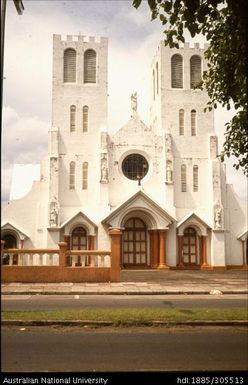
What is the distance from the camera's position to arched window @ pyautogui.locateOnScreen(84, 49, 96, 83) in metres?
36.1

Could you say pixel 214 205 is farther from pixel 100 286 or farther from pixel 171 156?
pixel 100 286

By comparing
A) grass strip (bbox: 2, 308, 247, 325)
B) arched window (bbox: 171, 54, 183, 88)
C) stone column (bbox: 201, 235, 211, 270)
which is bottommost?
grass strip (bbox: 2, 308, 247, 325)

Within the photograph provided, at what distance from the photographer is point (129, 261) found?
3353cm

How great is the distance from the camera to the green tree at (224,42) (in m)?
7.75

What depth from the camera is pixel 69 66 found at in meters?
35.9

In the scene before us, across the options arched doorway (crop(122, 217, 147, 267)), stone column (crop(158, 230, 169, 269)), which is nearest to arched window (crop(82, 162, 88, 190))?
arched doorway (crop(122, 217, 147, 267))

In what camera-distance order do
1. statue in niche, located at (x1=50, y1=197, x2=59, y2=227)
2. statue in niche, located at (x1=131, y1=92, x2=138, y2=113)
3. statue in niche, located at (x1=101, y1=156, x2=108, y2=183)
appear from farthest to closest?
statue in niche, located at (x1=131, y1=92, x2=138, y2=113), statue in niche, located at (x1=101, y1=156, x2=108, y2=183), statue in niche, located at (x1=50, y1=197, x2=59, y2=227)

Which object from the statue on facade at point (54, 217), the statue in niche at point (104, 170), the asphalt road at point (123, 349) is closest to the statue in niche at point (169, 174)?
the statue in niche at point (104, 170)

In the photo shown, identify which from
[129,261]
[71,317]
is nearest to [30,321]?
[71,317]

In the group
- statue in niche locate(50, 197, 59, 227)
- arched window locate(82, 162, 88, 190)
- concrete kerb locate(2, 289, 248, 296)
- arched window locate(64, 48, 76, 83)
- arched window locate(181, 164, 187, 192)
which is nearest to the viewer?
concrete kerb locate(2, 289, 248, 296)

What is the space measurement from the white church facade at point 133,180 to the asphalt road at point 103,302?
16.6m

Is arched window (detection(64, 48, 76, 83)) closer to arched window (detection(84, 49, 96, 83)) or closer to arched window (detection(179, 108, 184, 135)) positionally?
arched window (detection(84, 49, 96, 83))

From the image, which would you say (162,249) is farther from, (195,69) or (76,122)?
(195,69)

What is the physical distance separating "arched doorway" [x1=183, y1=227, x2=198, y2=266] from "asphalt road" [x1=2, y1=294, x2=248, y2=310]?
1753 cm
